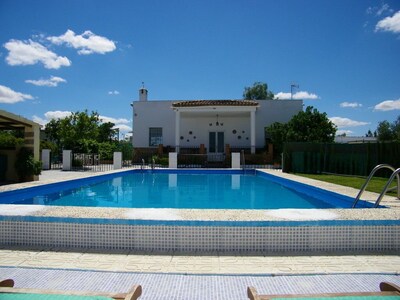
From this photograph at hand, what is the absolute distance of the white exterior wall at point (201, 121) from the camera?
80.7 feet

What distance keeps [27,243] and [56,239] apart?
0.45 m

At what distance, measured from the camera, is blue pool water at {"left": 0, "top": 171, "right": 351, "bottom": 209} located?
8820 mm

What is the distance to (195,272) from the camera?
3.48 metres

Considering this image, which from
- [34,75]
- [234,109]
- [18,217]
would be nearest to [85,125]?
[34,75]

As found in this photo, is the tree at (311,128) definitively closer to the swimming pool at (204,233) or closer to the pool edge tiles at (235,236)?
the swimming pool at (204,233)

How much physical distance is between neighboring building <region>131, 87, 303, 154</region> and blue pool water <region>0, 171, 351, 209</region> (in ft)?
36.3

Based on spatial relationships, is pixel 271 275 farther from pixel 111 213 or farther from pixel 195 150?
pixel 195 150

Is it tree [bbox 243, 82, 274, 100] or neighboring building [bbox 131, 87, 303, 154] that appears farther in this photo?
tree [bbox 243, 82, 274, 100]

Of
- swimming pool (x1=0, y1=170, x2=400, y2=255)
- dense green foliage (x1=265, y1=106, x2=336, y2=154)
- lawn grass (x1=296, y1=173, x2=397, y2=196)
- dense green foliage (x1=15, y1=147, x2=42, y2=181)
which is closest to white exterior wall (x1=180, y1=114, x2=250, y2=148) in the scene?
dense green foliage (x1=265, y1=106, x2=336, y2=154)

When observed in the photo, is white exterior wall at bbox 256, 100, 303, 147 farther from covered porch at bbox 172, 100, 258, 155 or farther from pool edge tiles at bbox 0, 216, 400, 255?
pool edge tiles at bbox 0, 216, 400, 255

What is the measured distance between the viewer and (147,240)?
14.1 ft

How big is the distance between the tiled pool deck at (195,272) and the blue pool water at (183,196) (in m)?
4.56

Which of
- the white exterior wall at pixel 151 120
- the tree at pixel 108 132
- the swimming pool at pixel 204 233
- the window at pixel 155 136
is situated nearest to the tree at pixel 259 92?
the tree at pixel 108 132

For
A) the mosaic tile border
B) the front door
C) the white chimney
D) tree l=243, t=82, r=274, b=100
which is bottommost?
the mosaic tile border
